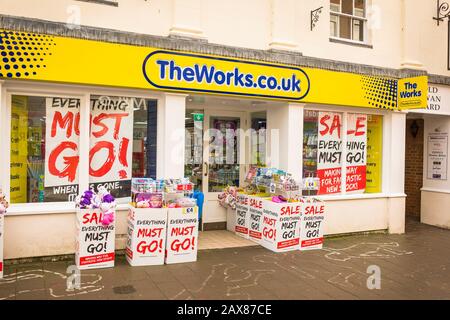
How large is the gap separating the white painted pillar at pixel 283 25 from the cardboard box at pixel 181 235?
3.60 m

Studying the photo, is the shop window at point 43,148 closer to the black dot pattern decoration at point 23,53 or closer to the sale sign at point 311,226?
the black dot pattern decoration at point 23,53

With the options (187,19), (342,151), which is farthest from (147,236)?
(342,151)

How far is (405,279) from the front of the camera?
585 cm

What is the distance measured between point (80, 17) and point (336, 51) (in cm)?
500

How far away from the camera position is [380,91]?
28.8ft

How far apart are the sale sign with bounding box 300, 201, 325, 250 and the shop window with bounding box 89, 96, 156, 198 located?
275cm

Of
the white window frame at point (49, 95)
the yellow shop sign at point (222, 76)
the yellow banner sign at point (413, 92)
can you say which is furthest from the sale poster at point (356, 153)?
the white window frame at point (49, 95)

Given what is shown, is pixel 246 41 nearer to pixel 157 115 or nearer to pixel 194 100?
pixel 194 100

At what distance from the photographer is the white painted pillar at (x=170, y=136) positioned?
22.5 feet

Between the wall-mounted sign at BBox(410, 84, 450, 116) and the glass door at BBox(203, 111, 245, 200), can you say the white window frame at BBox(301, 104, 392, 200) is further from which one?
the glass door at BBox(203, 111, 245, 200)

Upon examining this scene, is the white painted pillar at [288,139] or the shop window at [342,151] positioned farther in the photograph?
the shop window at [342,151]

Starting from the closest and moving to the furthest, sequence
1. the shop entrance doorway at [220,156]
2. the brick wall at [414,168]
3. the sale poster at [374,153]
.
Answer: the shop entrance doorway at [220,156] → the sale poster at [374,153] → the brick wall at [414,168]

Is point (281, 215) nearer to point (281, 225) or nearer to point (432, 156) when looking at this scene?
point (281, 225)

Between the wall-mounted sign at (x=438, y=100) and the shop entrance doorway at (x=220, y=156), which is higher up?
the wall-mounted sign at (x=438, y=100)
